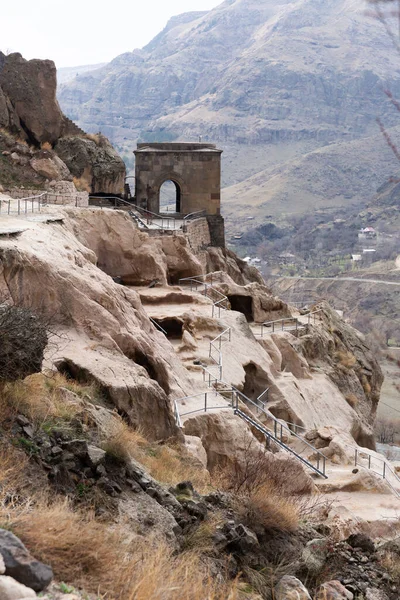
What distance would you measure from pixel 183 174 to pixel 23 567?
30311 mm

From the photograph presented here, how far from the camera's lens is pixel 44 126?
3266cm

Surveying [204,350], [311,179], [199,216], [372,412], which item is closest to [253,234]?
[311,179]

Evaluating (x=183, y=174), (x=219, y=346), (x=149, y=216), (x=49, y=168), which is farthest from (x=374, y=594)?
(x=183, y=174)

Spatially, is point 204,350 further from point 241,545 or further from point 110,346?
point 241,545

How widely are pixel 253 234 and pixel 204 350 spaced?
10949cm

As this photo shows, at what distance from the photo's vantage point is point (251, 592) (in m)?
7.06

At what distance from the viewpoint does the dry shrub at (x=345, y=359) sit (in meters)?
25.2

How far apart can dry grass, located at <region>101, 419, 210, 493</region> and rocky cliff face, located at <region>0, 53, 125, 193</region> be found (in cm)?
2042

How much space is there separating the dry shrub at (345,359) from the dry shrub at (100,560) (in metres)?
19.1

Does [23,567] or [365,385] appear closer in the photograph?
[23,567]

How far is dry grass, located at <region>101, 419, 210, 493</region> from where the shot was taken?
306 inches

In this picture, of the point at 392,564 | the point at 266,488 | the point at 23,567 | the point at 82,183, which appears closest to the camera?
the point at 23,567

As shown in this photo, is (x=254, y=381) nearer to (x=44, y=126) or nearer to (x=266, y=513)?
(x=266, y=513)

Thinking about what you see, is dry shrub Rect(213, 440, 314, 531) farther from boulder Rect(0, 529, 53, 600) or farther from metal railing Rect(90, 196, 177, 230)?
metal railing Rect(90, 196, 177, 230)
